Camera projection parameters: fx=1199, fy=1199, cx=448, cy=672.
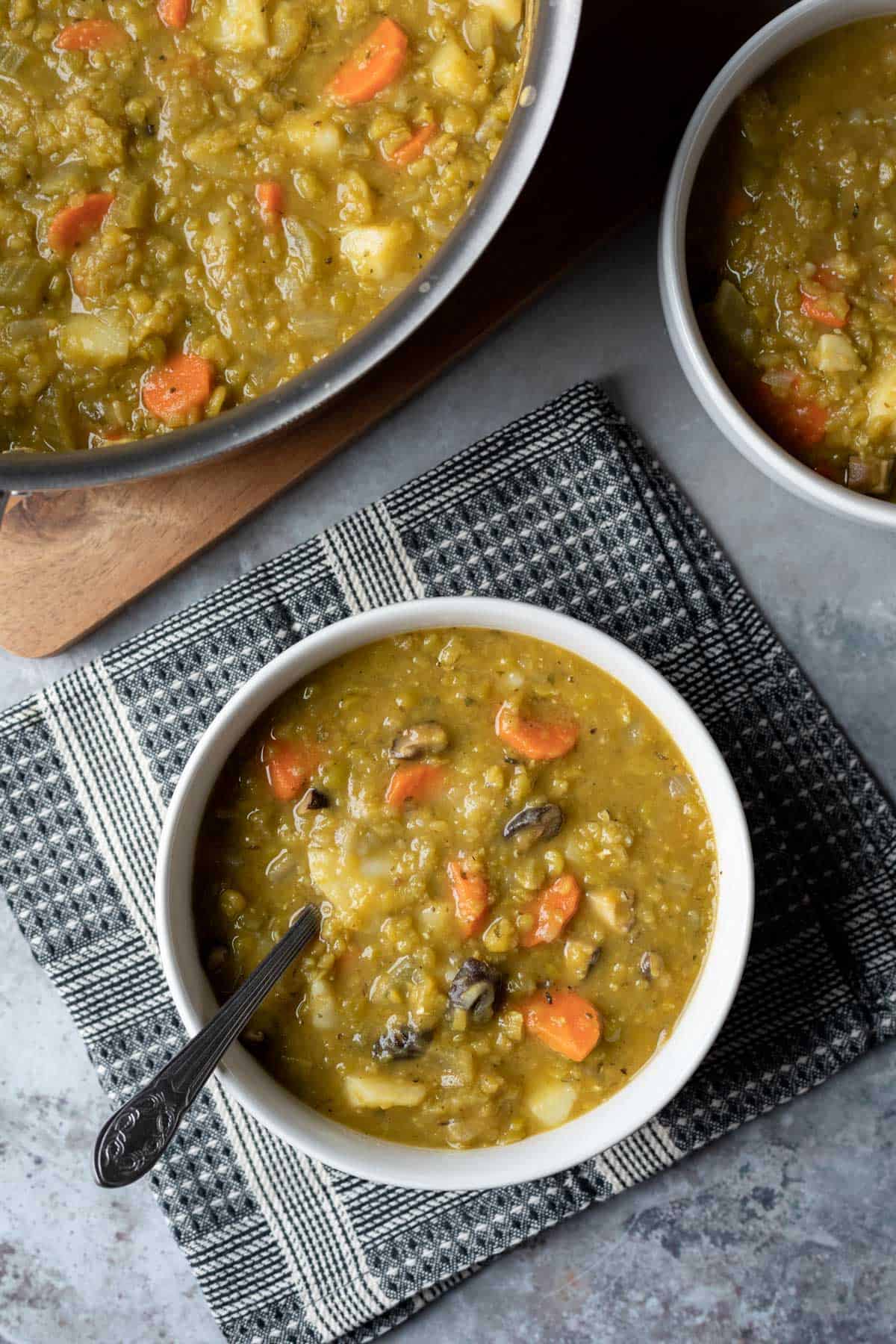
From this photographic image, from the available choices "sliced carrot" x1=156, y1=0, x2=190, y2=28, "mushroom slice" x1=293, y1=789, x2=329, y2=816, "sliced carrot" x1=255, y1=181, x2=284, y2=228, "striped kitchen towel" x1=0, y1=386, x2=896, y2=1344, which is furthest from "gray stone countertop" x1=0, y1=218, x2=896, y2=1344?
"sliced carrot" x1=156, y1=0, x2=190, y2=28

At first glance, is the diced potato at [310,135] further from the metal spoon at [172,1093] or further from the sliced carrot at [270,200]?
the metal spoon at [172,1093]


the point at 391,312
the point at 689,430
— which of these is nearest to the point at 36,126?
the point at 391,312

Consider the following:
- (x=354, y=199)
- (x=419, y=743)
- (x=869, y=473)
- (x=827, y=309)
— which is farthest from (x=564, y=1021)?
(x=354, y=199)

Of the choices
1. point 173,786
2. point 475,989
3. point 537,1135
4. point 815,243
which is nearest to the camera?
point 475,989

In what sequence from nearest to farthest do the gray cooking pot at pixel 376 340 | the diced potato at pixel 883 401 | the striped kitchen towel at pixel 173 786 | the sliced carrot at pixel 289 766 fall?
1. the gray cooking pot at pixel 376 340
2. the sliced carrot at pixel 289 766
3. the diced potato at pixel 883 401
4. the striped kitchen towel at pixel 173 786

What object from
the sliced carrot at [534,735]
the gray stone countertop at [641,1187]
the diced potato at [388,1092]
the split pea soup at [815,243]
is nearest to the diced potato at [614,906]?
the sliced carrot at [534,735]

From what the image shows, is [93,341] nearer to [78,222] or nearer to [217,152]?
[78,222]
